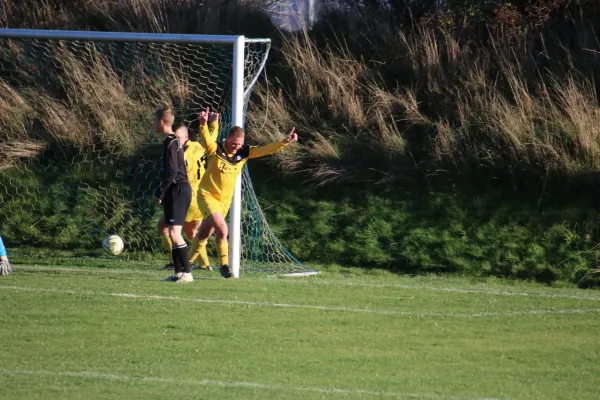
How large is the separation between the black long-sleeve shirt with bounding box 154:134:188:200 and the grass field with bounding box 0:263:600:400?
3.57ft

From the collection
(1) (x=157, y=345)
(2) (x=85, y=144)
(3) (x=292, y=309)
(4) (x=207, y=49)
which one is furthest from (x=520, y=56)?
(1) (x=157, y=345)

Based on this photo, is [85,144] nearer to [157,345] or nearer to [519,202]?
[519,202]

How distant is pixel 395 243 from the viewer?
610 inches

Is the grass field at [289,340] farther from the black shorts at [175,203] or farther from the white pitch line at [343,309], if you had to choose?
the black shorts at [175,203]

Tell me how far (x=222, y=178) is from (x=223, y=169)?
102 millimetres

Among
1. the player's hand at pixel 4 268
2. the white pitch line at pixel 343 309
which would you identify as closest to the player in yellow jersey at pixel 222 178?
the white pitch line at pixel 343 309

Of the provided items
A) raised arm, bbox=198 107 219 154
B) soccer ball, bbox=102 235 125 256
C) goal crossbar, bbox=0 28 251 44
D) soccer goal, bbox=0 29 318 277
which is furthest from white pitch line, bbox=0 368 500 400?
soccer goal, bbox=0 29 318 277

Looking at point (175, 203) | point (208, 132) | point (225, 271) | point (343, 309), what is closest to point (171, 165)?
point (175, 203)

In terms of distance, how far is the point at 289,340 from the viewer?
8.78 meters

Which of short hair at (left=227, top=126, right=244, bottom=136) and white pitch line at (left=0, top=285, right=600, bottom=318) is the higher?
short hair at (left=227, top=126, right=244, bottom=136)

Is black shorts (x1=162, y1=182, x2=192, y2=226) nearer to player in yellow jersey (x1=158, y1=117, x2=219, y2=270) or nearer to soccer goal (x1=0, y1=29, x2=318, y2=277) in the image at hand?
player in yellow jersey (x1=158, y1=117, x2=219, y2=270)

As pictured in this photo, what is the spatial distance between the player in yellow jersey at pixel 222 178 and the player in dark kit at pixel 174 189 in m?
0.44

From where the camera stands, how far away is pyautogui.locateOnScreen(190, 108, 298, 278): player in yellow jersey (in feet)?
42.0

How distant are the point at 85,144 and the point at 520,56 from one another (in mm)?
7025
